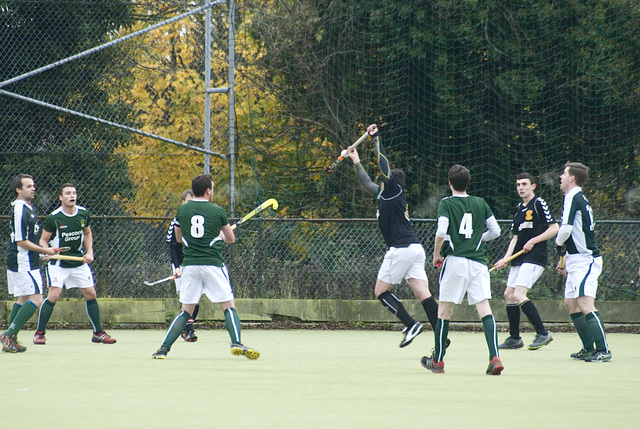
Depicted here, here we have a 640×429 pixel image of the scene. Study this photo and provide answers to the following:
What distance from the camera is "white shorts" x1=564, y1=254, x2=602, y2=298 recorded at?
7677 mm

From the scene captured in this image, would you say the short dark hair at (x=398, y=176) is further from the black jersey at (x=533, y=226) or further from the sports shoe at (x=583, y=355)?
the sports shoe at (x=583, y=355)

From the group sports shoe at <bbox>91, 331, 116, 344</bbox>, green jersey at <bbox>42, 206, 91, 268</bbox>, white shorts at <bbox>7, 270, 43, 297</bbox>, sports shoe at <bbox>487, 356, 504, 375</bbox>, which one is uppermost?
green jersey at <bbox>42, 206, 91, 268</bbox>

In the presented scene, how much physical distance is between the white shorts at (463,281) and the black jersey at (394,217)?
1.93 metres

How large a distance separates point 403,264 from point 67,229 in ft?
12.0

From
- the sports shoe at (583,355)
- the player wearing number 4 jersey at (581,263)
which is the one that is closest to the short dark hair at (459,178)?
the player wearing number 4 jersey at (581,263)

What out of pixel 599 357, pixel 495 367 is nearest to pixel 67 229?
pixel 495 367

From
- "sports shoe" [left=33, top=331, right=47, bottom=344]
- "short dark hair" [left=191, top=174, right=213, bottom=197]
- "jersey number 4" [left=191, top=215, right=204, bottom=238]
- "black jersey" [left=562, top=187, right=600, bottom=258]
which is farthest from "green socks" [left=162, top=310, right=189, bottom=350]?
"black jersey" [left=562, top=187, right=600, bottom=258]

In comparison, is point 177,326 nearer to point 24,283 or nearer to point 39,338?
point 24,283

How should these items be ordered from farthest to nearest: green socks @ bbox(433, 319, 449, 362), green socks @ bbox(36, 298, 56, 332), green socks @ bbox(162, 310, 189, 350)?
green socks @ bbox(36, 298, 56, 332) < green socks @ bbox(162, 310, 189, 350) < green socks @ bbox(433, 319, 449, 362)

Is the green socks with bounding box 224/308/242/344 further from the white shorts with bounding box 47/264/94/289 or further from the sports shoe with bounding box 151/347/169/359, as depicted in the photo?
the white shorts with bounding box 47/264/94/289

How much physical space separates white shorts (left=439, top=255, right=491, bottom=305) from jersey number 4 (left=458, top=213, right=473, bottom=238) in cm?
20

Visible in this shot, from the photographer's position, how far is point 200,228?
758 cm

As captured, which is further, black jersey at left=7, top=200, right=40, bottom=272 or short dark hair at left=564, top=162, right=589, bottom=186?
black jersey at left=7, top=200, right=40, bottom=272

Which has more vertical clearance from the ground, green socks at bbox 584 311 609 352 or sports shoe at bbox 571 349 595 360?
green socks at bbox 584 311 609 352
